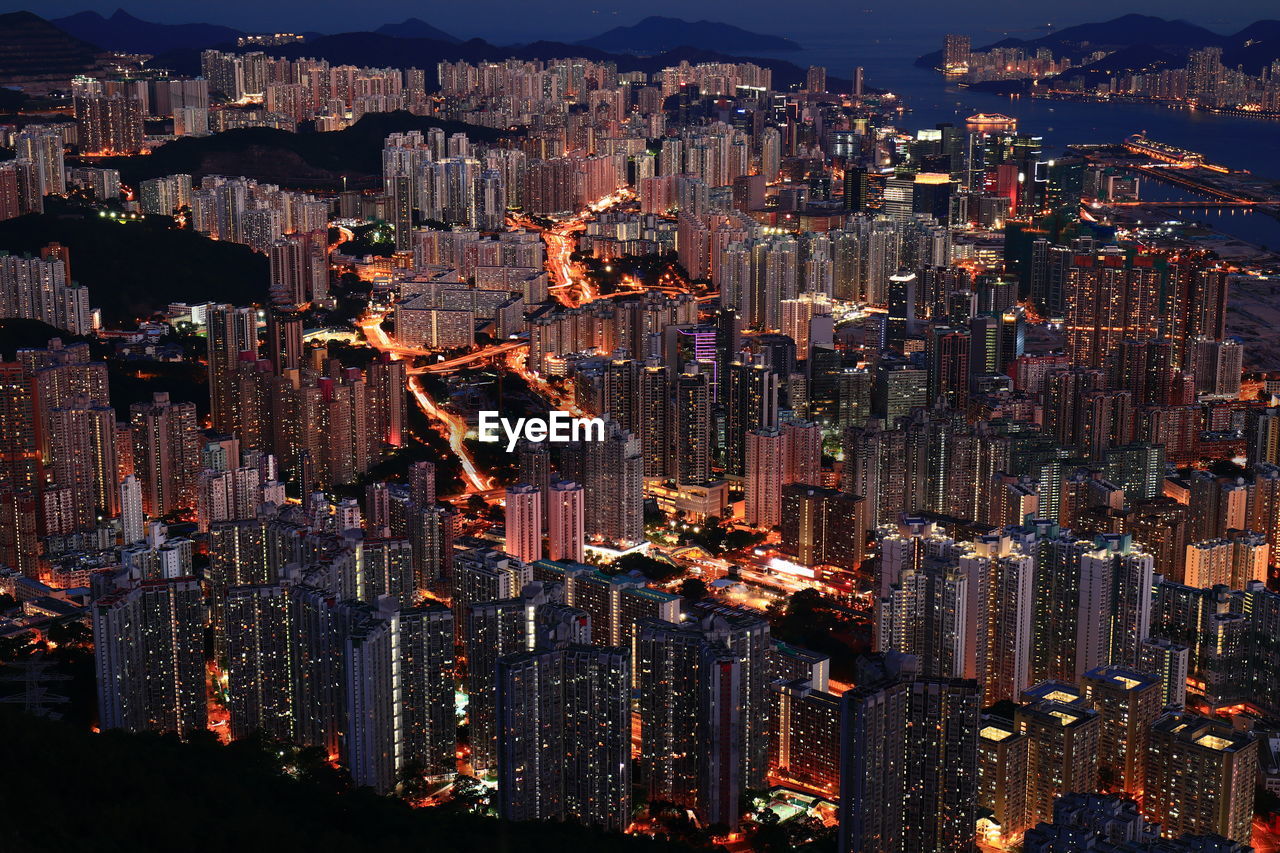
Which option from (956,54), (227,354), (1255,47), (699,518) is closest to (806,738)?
(699,518)

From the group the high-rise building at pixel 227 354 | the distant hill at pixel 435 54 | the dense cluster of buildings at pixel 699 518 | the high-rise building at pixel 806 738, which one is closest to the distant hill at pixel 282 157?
the dense cluster of buildings at pixel 699 518

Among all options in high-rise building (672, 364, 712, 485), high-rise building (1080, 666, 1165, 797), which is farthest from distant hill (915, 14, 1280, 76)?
high-rise building (1080, 666, 1165, 797)

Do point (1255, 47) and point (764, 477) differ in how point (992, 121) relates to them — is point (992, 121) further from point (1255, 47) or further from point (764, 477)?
point (764, 477)

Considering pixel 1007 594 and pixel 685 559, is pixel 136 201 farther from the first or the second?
pixel 1007 594

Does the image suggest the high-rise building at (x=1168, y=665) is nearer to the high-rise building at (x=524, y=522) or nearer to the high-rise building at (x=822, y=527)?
the high-rise building at (x=822, y=527)

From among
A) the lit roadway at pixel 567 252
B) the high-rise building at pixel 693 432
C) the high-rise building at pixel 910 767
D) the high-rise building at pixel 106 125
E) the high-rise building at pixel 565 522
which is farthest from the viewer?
the high-rise building at pixel 106 125

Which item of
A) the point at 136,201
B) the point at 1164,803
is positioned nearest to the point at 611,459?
the point at 1164,803
